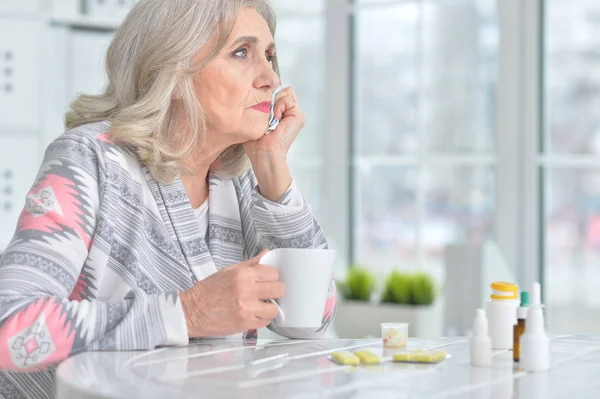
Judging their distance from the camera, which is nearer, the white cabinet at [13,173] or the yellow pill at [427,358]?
the yellow pill at [427,358]

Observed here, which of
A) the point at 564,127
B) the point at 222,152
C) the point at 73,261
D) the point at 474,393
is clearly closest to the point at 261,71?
the point at 222,152

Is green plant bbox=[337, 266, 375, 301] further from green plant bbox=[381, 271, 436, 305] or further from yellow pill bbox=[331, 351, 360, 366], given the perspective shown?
yellow pill bbox=[331, 351, 360, 366]

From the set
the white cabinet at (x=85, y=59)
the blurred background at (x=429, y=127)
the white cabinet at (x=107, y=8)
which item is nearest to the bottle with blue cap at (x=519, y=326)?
the blurred background at (x=429, y=127)

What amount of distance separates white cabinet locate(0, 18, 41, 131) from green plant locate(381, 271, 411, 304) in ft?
5.53

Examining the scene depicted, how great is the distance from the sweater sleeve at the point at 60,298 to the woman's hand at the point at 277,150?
0.39m

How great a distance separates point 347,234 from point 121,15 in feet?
5.31

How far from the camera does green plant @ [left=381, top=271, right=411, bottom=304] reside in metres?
4.23

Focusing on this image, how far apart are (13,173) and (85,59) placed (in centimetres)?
55

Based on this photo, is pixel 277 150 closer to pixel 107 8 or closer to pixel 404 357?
pixel 404 357

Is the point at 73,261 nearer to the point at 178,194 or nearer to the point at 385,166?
the point at 178,194

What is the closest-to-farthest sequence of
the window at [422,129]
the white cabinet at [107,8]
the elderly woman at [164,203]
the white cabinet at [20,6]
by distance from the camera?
the elderly woman at [164,203]
the white cabinet at [20,6]
the white cabinet at [107,8]
the window at [422,129]

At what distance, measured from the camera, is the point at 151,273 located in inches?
66.3

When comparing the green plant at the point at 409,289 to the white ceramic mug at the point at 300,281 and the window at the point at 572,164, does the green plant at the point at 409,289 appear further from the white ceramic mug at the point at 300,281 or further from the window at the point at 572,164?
the white ceramic mug at the point at 300,281

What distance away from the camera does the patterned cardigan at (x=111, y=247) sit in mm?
1376
